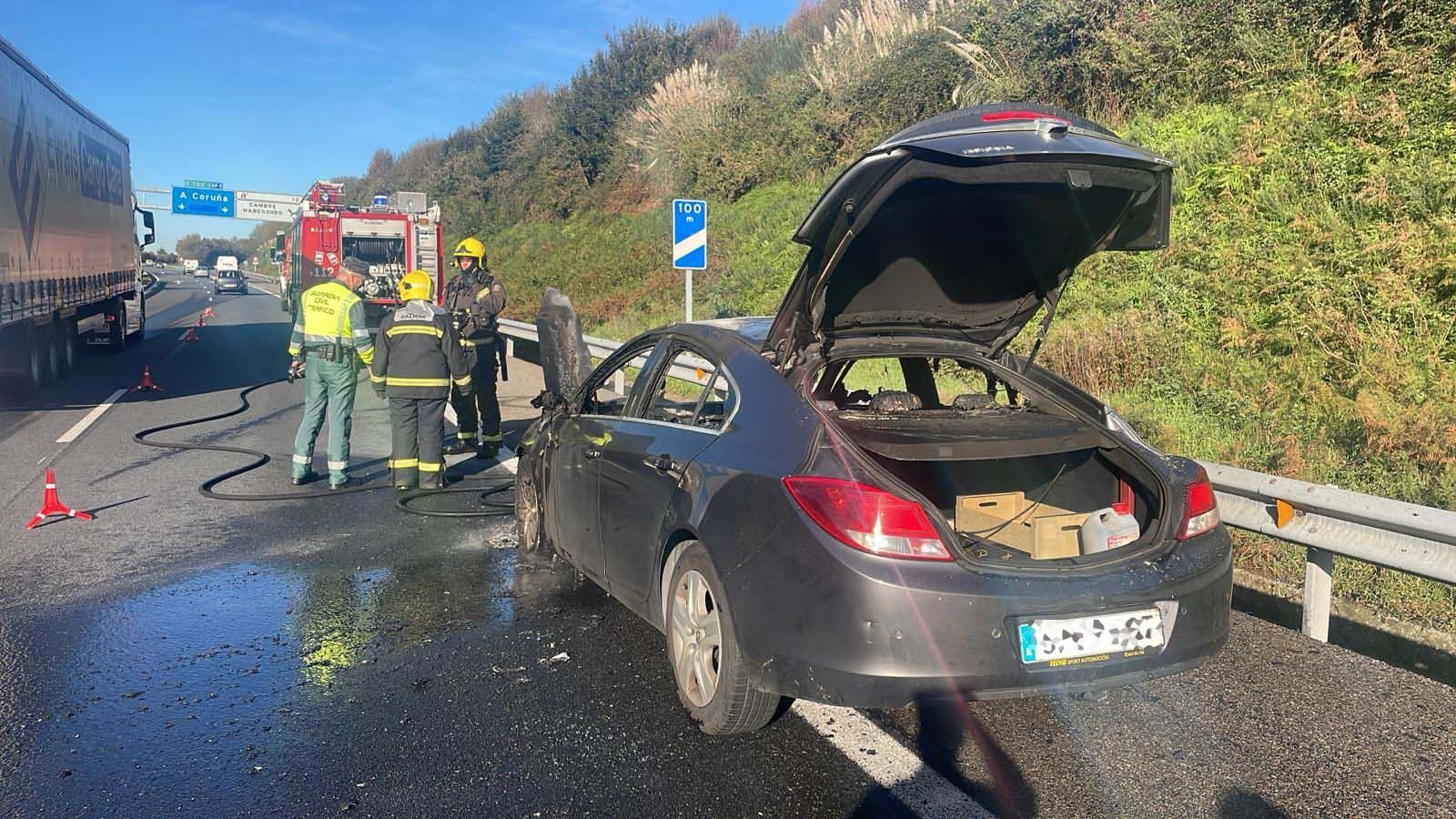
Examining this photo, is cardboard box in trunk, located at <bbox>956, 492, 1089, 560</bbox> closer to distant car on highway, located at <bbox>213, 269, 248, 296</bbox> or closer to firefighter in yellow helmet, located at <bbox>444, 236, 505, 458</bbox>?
firefighter in yellow helmet, located at <bbox>444, 236, 505, 458</bbox>

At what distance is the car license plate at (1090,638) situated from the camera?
3.15 metres

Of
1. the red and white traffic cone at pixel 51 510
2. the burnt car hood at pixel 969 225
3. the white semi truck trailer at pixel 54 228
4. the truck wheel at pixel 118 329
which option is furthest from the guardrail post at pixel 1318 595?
the truck wheel at pixel 118 329

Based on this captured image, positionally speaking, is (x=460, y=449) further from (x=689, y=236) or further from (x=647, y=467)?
(x=647, y=467)

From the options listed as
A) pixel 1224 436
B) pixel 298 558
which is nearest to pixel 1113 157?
pixel 1224 436

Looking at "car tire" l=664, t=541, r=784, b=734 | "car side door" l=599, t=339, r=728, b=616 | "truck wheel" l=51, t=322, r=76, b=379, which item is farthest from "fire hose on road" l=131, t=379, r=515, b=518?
"truck wheel" l=51, t=322, r=76, b=379

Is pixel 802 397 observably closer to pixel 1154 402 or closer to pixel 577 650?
pixel 577 650

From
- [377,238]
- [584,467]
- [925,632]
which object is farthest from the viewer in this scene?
[377,238]

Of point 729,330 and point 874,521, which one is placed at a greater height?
point 729,330

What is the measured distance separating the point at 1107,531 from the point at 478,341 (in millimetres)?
6704

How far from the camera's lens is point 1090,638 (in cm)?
321

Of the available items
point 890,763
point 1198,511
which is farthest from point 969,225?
point 890,763

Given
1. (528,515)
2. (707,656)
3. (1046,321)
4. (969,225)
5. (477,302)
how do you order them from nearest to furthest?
(707,656) < (969,225) < (1046,321) < (528,515) < (477,302)

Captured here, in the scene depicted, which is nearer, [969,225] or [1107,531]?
[1107,531]

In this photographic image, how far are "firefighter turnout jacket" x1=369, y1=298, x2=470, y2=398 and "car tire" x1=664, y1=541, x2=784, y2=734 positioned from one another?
4.08m
